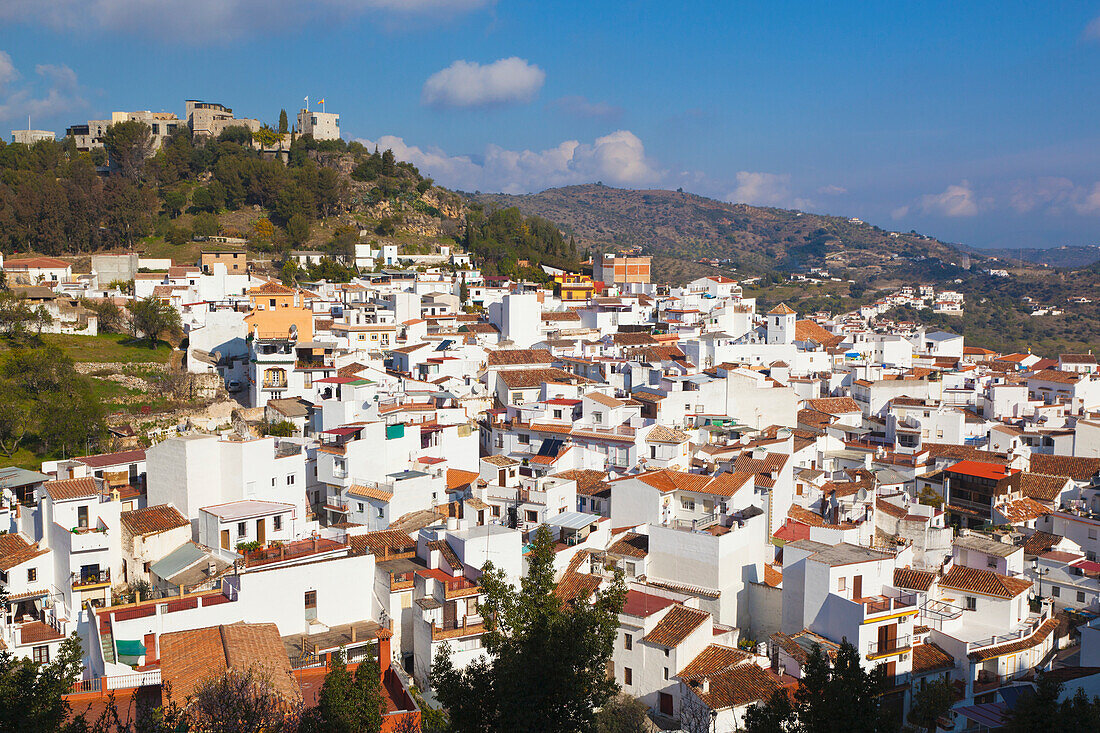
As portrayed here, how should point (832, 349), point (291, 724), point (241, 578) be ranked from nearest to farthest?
point (291, 724)
point (241, 578)
point (832, 349)

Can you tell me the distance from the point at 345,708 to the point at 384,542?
816 centimetres

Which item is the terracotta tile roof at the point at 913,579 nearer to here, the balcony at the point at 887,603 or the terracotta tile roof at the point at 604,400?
the balcony at the point at 887,603

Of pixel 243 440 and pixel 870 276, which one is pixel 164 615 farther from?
pixel 870 276

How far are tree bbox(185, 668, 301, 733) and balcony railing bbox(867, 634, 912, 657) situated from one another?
8.65m

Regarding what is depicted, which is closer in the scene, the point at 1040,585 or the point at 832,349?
the point at 1040,585

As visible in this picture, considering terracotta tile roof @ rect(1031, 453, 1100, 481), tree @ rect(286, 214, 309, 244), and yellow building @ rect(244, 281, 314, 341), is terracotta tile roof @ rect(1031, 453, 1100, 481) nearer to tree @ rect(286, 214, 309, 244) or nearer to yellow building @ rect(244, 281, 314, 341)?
yellow building @ rect(244, 281, 314, 341)

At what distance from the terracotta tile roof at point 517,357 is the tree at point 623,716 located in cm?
1773

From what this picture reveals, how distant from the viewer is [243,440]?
59.2 ft

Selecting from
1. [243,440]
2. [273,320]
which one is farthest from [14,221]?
[243,440]

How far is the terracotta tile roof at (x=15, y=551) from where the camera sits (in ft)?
50.4

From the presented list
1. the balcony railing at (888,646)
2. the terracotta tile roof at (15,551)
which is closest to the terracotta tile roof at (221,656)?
the terracotta tile roof at (15,551)

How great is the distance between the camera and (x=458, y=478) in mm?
21109

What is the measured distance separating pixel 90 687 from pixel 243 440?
271 inches

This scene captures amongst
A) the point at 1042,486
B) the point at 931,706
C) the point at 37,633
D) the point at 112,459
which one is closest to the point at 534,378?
the point at 112,459
